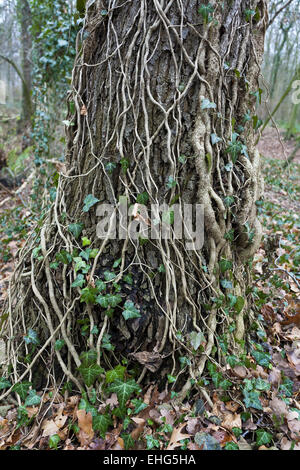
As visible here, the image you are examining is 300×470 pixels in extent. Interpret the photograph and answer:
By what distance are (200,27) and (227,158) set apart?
0.66 m

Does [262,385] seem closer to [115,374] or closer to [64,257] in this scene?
[115,374]

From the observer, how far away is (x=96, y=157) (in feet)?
5.46

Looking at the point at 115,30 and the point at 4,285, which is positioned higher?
the point at 115,30

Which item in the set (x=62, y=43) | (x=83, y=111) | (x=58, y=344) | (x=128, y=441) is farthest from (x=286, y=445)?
(x=62, y=43)

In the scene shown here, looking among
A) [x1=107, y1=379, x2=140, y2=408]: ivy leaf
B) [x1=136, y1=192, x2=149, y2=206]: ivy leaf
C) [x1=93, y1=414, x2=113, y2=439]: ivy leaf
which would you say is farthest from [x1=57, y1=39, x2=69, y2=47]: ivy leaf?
[x1=93, y1=414, x2=113, y2=439]: ivy leaf

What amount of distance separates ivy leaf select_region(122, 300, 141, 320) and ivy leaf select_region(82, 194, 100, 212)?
55cm

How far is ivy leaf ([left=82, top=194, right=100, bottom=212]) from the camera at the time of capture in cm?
168

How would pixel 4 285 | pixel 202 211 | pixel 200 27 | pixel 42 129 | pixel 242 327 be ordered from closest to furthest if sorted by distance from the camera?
pixel 200 27, pixel 202 211, pixel 242 327, pixel 4 285, pixel 42 129

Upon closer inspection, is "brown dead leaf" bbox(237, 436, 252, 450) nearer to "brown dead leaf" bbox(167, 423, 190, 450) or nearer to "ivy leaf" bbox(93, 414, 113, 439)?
"brown dead leaf" bbox(167, 423, 190, 450)

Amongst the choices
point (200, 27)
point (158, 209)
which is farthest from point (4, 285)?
point (200, 27)

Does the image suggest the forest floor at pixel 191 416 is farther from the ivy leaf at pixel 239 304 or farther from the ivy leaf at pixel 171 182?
the ivy leaf at pixel 171 182

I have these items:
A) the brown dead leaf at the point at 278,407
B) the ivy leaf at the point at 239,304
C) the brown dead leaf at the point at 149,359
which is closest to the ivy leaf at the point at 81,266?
the brown dead leaf at the point at 149,359
